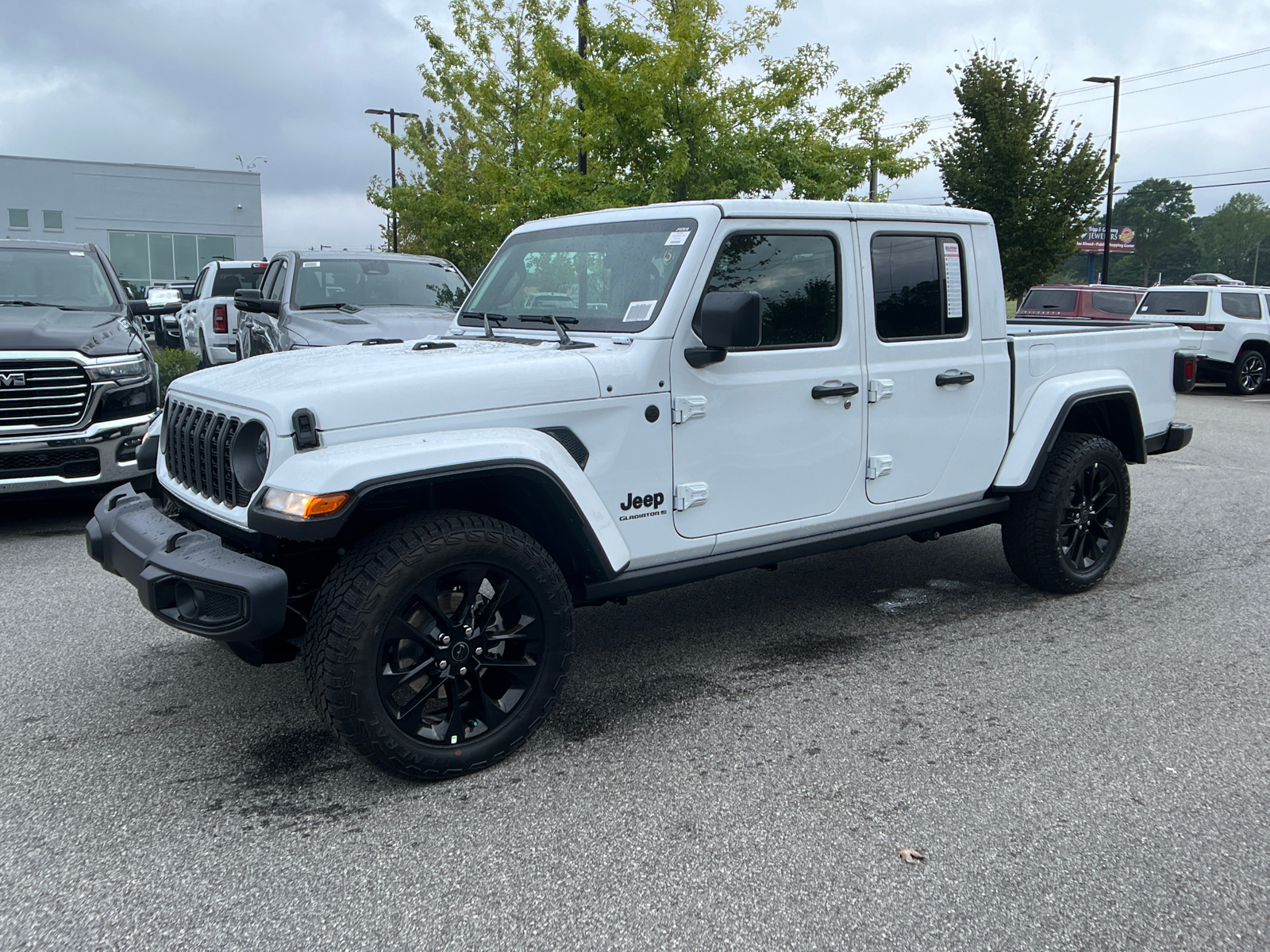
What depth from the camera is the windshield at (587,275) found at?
3.91 m

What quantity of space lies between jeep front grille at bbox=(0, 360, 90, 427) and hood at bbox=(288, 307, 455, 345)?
1830 mm

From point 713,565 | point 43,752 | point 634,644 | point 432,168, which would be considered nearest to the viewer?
point 43,752

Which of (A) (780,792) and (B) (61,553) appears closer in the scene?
(A) (780,792)

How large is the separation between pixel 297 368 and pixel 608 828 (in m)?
1.91

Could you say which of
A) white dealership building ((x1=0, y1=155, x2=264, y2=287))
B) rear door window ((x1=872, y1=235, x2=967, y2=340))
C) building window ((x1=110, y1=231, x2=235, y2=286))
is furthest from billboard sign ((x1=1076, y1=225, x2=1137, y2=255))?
rear door window ((x1=872, y1=235, x2=967, y2=340))

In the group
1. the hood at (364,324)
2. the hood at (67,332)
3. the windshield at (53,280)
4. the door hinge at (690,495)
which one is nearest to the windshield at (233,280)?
the windshield at (53,280)

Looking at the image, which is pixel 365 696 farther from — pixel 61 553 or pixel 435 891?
pixel 61 553

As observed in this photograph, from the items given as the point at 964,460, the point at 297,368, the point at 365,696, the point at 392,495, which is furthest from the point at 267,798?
the point at 964,460

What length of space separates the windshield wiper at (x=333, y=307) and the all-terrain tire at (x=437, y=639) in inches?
235

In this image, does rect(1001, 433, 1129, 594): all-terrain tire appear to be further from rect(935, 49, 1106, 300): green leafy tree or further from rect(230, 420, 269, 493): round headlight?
rect(935, 49, 1106, 300): green leafy tree

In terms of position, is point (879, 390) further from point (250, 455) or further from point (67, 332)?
point (67, 332)

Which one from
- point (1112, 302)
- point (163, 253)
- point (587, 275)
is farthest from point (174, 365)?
point (163, 253)

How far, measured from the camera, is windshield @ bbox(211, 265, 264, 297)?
16547 millimetres

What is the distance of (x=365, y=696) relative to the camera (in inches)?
123
